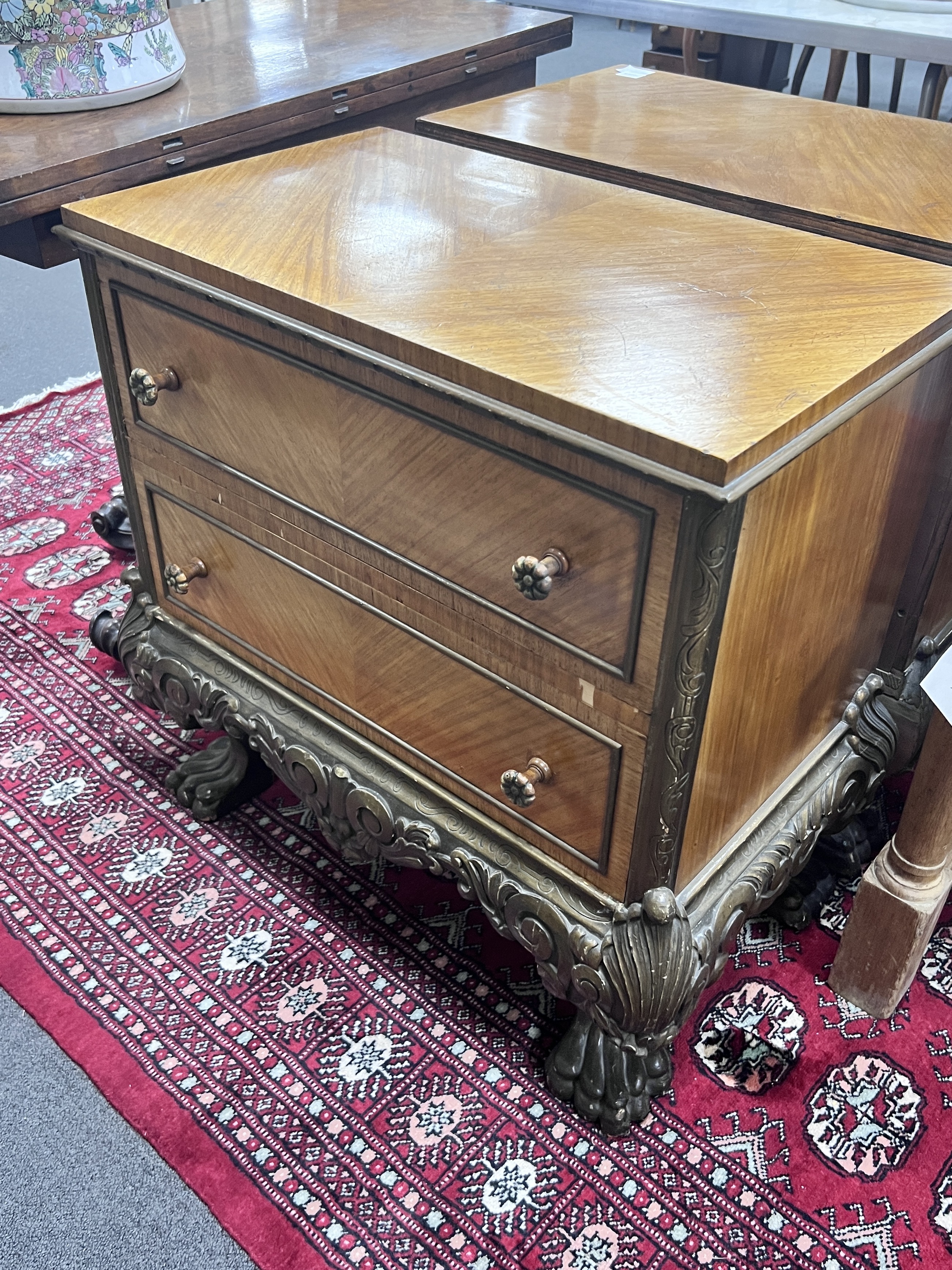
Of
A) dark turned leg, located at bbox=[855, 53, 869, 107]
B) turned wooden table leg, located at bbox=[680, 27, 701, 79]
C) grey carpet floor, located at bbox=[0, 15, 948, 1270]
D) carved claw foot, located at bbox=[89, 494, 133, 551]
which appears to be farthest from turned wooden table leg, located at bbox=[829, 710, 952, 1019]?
dark turned leg, located at bbox=[855, 53, 869, 107]

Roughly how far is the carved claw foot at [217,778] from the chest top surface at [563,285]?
0.63m

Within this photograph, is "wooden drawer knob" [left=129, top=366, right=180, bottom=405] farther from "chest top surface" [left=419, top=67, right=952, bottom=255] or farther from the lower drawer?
"chest top surface" [left=419, top=67, right=952, bottom=255]

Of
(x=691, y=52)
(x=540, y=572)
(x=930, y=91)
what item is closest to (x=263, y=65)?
(x=540, y=572)

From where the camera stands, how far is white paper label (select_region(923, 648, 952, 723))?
0.96 metres

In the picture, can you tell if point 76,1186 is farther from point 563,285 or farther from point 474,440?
point 563,285

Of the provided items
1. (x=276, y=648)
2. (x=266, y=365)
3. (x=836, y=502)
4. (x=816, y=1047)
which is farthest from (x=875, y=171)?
(x=816, y=1047)

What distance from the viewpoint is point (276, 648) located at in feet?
3.90

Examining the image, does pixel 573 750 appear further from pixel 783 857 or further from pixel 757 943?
pixel 757 943

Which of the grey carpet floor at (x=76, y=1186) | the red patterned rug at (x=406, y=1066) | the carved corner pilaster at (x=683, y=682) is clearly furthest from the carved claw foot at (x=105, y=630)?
the carved corner pilaster at (x=683, y=682)

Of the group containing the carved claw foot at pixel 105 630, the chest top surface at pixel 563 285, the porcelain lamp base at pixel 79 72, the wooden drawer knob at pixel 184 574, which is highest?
the porcelain lamp base at pixel 79 72

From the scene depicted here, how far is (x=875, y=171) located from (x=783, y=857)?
74 centimetres

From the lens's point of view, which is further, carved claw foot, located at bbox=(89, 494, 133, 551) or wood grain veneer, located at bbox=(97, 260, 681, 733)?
carved claw foot, located at bbox=(89, 494, 133, 551)

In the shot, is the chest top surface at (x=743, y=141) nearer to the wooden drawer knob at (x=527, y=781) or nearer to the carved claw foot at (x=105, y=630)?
the wooden drawer knob at (x=527, y=781)

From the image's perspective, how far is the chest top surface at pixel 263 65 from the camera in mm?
1186
